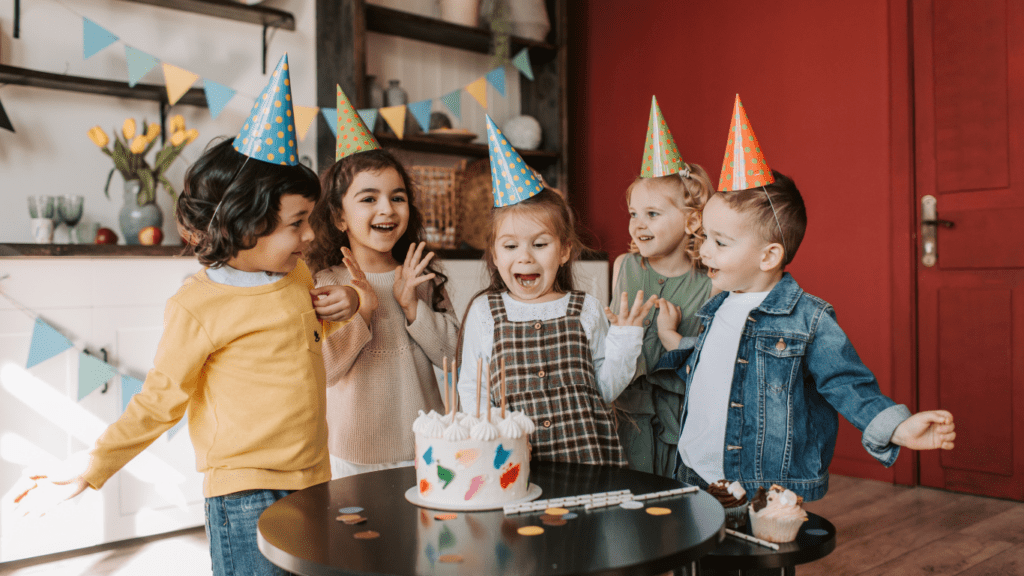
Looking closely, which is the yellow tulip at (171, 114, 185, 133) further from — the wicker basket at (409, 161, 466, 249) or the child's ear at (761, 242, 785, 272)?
the child's ear at (761, 242, 785, 272)

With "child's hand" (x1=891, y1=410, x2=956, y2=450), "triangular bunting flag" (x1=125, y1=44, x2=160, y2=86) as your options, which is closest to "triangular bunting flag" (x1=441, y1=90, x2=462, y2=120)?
"triangular bunting flag" (x1=125, y1=44, x2=160, y2=86)

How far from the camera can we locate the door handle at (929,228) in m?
2.78

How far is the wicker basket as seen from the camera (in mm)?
3191

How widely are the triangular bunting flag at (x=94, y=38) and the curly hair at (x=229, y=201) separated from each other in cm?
158

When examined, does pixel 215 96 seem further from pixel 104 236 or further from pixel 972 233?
pixel 972 233

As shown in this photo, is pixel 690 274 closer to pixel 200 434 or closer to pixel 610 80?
pixel 200 434

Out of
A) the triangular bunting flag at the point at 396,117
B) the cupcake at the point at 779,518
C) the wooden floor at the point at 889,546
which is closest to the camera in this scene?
the cupcake at the point at 779,518

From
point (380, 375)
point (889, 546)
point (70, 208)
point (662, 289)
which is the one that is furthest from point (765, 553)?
point (70, 208)

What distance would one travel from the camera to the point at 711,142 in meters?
3.40

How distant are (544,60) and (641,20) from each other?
499 millimetres

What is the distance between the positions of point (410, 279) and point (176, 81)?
1.53 m

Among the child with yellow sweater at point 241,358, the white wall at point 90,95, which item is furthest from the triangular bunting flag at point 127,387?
the child with yellow sweater at point 241,358

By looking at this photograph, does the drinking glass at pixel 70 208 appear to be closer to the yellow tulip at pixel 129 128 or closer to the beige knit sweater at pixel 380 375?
the yellow tulip at pixel 129 128

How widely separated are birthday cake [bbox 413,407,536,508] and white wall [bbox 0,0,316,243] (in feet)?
6.85
